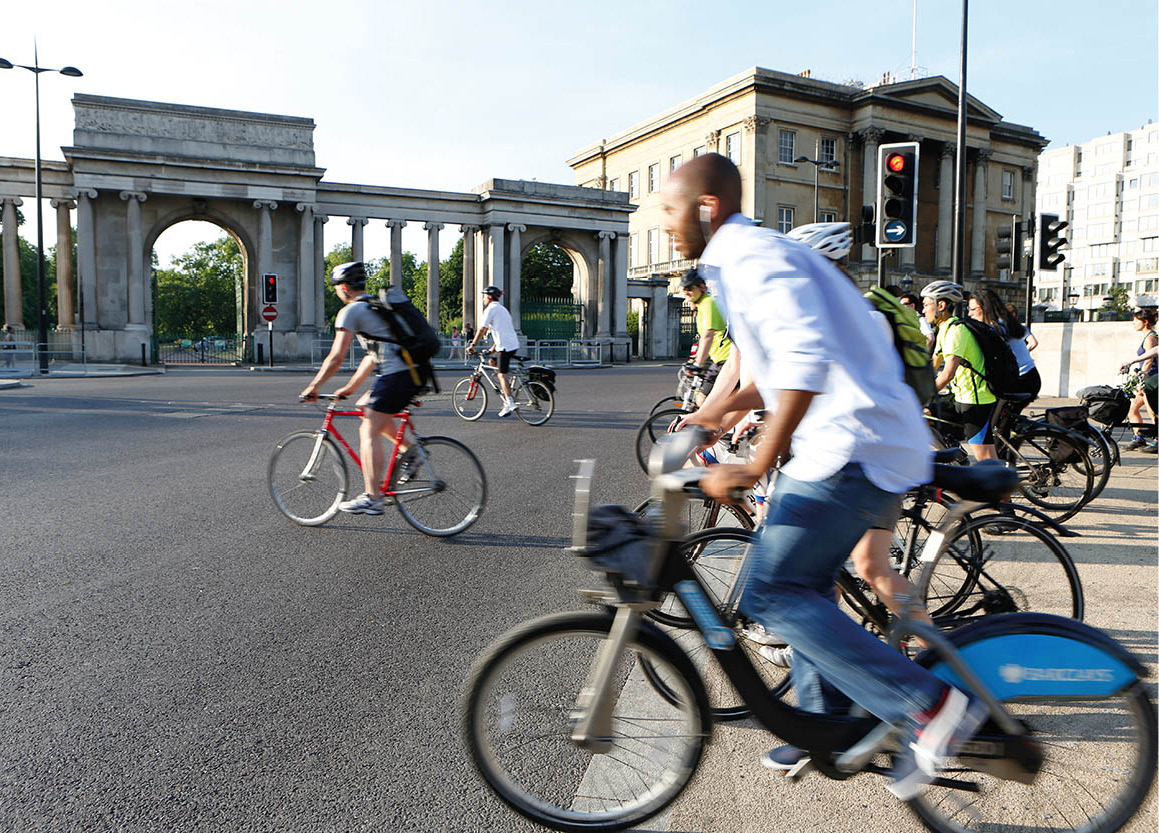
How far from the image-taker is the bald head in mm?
2555

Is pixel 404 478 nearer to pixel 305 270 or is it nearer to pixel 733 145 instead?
pixel 305 270

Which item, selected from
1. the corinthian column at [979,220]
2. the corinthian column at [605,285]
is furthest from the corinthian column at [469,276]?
the corinthian column at [979,220]

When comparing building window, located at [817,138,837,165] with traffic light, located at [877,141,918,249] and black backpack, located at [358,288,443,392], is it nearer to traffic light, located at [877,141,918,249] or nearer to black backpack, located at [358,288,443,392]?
traffic light, located at [877,141,918,249]

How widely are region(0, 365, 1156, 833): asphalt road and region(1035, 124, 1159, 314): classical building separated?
114405 mm

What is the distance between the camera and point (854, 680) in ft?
7.95

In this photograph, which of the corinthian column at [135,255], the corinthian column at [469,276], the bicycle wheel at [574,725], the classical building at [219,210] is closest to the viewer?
the bicycle wheel at [574,725]

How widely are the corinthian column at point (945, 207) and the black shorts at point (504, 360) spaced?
56.7 m

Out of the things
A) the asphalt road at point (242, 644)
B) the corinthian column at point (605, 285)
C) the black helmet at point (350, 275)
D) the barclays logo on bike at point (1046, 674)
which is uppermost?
the corinthian column at point (605, 285)

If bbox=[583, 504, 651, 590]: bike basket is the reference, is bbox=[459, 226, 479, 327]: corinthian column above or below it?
above

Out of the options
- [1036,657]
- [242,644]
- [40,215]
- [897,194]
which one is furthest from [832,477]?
[40,215]

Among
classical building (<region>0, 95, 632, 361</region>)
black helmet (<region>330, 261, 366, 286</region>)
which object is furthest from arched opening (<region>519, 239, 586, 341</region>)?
black helmet (<region>330, 261, 366, 286</region>)

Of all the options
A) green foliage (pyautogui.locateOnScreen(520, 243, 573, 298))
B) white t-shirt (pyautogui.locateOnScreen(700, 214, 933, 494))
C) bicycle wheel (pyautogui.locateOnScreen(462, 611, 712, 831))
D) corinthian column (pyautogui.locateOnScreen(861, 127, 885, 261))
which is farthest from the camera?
green foliage (pyautogui.locateOnScreen(520, 243, 573, 298))

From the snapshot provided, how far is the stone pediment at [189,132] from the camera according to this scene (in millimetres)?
37562

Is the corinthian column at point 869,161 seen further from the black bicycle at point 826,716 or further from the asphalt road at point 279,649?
the black bicycle at point 826,716
